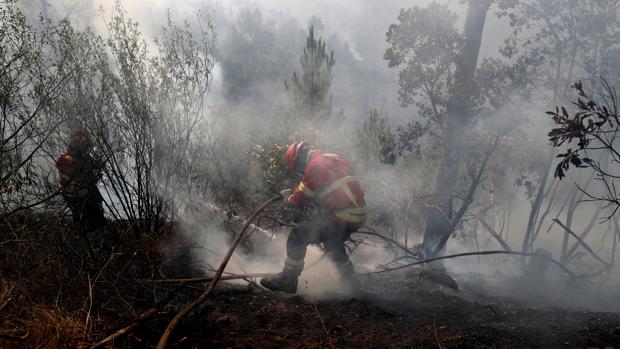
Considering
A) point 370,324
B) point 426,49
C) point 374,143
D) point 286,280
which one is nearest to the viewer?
point 370,324

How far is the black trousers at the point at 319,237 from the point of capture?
4398mm

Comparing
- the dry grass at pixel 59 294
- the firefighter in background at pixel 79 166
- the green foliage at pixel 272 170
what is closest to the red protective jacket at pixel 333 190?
the dry grass at pixel 59 294

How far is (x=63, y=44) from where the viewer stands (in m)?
4.79

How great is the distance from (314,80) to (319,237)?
8.96 meters

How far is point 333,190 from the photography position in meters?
4.37

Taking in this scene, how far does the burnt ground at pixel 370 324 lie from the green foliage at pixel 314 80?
8766mm

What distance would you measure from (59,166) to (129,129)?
1.05 metres

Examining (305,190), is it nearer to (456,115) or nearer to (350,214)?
(350,214)

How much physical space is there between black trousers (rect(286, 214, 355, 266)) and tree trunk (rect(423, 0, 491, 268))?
→ 7.78 ft

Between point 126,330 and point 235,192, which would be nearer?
point 126,330

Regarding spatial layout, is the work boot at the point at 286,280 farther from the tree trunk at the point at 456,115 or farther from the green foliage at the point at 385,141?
the green foliage at the point at 385,141

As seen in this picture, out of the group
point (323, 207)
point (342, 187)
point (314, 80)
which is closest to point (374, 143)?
point (314, 80)

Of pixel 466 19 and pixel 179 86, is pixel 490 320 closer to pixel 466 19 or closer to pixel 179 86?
pixel 179 86

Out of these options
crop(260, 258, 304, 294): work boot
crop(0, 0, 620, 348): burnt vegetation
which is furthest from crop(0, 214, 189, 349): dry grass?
crop(260, 258, 304, 294): work boot
